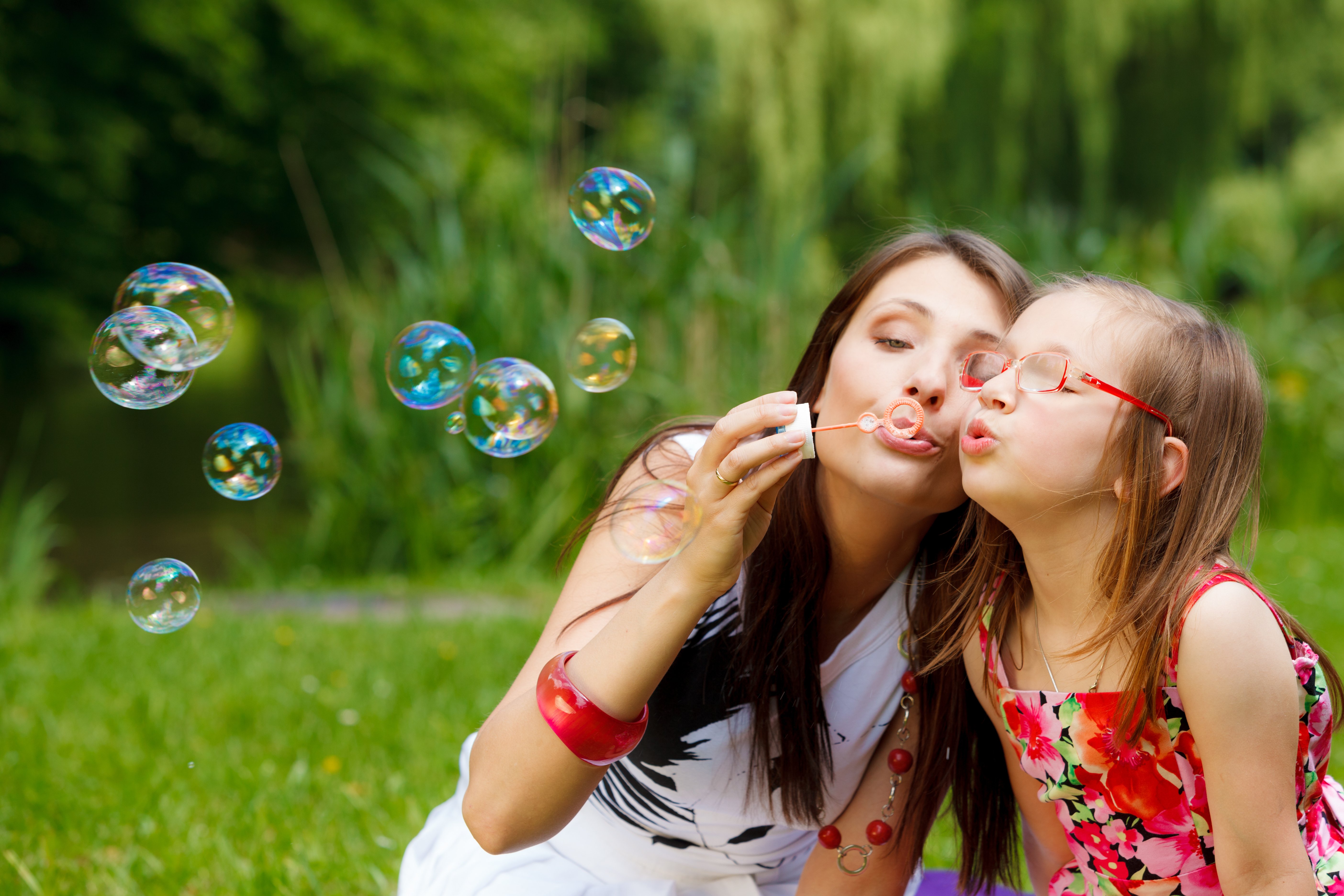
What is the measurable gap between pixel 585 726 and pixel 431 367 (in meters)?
0.95

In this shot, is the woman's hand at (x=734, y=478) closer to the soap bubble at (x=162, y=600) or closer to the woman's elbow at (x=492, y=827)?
the woman's elbow at (x=492, y=827)

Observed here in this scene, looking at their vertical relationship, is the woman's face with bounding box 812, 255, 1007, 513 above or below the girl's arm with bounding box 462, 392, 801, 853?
above

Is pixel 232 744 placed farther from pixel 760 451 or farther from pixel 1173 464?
pixel 1173 464

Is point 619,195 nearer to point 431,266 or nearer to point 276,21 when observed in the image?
point 431,266

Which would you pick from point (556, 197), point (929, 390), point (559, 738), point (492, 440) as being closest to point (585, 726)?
point (559, 738)

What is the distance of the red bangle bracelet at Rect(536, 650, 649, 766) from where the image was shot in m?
1.23

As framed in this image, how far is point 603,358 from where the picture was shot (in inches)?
77.2

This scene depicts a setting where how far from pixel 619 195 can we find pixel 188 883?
1502 mm

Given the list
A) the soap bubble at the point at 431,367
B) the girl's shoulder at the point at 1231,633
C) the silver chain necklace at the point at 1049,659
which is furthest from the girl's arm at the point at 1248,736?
the soap bubble at the point at 431,367

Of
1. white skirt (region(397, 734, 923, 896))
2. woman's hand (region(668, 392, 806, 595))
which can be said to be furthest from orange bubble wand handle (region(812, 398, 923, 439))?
white skirt (region(397, 734, 923, 896))

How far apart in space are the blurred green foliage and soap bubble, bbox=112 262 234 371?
1204 mm

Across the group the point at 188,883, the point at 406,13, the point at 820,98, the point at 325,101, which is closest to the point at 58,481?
the point at 325,101

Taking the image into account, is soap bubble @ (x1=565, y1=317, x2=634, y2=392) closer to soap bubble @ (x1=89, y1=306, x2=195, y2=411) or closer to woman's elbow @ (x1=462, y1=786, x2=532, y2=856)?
soap bubble @ (x1=89, y1=306, x2=195, y2=411)

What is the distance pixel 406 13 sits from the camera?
1330 cm
